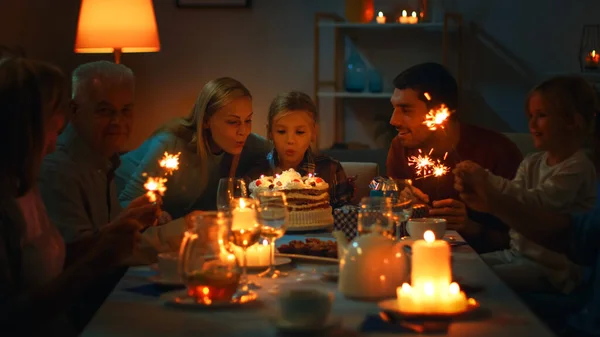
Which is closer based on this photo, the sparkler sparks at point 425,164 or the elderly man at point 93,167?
the elderly man at point 93,167

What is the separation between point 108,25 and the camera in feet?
14.8

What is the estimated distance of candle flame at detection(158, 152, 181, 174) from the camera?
3102mm

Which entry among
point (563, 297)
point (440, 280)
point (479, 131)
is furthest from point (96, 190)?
point (479, 131)

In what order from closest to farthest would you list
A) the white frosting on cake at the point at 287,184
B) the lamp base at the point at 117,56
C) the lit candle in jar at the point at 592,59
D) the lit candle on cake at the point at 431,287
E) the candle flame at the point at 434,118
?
the lit candle on cake at the point at 431,287, the white frosting on cake at the point at 287,184, the candle flame at the point at 434,118, the lamp base at the point at 117,56, the lit candle in jar at the point at 592,59

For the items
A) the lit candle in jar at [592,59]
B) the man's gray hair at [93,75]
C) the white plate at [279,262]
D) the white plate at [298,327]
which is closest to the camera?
the white plate at [298,327]

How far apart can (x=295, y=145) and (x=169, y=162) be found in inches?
20.5

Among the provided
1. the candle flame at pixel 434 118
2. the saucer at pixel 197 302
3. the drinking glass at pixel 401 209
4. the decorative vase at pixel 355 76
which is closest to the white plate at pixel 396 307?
the saucer at pixel 197 302

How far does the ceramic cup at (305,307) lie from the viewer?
152cm

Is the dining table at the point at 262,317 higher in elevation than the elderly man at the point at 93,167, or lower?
lower

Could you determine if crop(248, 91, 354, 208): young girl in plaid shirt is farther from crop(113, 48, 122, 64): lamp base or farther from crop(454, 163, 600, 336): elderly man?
crop(113, 48, 122, 64): lamp base

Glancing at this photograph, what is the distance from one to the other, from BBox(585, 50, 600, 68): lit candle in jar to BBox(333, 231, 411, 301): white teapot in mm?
3616

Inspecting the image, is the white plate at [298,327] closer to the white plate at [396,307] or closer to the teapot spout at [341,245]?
the white plate at [396,307]

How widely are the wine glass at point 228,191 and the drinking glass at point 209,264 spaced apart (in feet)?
2.46

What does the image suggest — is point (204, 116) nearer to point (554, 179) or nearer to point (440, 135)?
point (440, 135)
